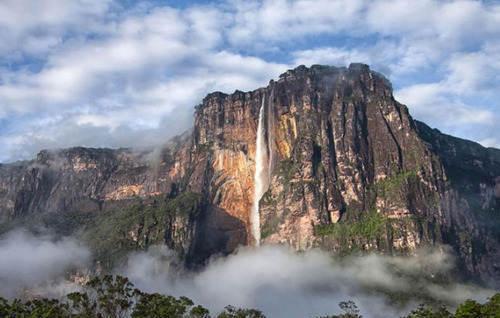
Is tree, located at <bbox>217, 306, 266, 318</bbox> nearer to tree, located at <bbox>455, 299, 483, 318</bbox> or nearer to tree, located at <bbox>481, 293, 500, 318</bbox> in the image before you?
tree, located at <bbox>455, 299, 483, 318</bbox>

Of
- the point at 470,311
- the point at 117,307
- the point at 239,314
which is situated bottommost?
the point at 239,314

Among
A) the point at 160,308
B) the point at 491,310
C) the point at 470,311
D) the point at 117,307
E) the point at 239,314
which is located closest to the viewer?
the point at 470,311

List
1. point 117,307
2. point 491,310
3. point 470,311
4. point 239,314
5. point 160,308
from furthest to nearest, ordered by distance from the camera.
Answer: point 239,314 < point 160,308 < point 117,307 < point 491,310 < point 470,311

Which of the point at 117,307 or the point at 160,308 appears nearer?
the point at 117,307

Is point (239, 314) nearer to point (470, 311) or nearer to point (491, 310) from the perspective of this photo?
point (470, 311)

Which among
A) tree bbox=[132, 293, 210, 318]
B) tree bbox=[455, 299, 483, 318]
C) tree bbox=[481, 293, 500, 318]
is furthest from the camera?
tree bbox=[132, 293, 210, 318]

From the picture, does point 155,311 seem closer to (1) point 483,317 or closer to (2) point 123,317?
(2) point 123,317

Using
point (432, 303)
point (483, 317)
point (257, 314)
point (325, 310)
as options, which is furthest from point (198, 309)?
point (432, 303)

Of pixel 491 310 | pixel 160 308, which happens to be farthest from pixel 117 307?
pixel 491 310

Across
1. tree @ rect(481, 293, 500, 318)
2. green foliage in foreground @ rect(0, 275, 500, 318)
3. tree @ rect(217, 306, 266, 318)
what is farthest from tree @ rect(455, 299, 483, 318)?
tree @ rect(217, 306, 266, 318)

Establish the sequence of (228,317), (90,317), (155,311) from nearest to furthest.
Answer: (90,317), (155,311), (228,317)

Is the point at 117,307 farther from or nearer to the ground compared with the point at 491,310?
farther from the ground
